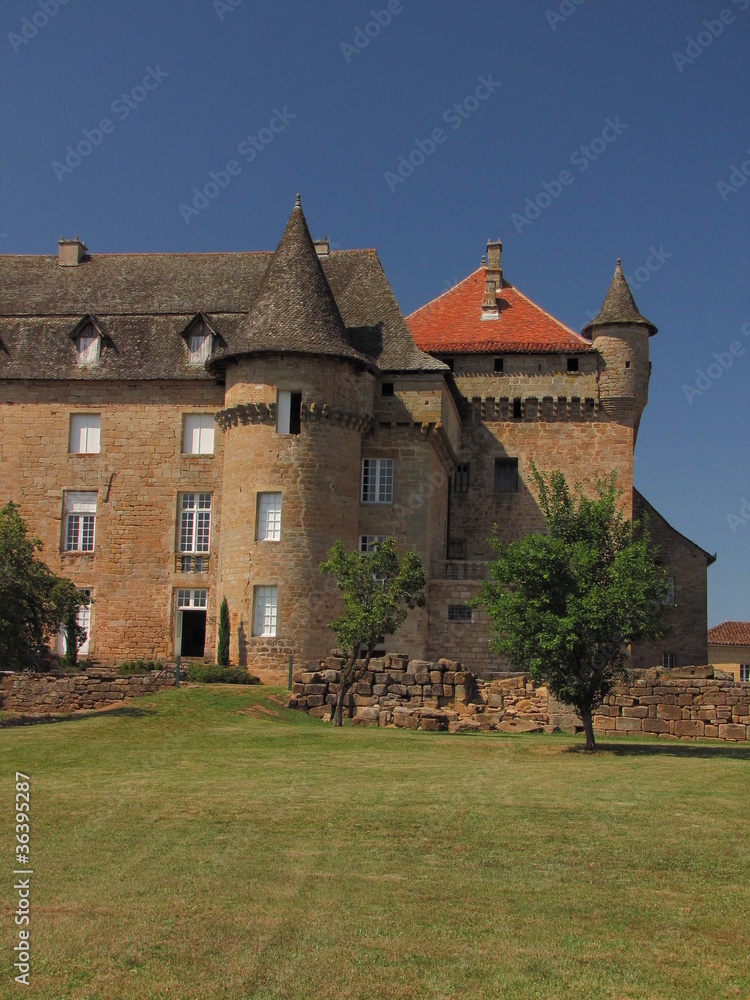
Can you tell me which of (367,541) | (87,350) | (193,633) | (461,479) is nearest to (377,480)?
(367,541)

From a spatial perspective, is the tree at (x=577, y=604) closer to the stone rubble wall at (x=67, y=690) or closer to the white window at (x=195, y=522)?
the stone rubble wall at (x=67, y=690)

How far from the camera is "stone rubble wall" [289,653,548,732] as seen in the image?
28156 millimetres

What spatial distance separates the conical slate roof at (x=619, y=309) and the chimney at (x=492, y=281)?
376 centimetres

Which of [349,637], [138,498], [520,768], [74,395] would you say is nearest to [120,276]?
[74,395]

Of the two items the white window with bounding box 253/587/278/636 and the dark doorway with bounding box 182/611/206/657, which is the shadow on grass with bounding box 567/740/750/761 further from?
the dark doorway with bounding box 182/611/206/657

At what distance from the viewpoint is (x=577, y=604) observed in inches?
871

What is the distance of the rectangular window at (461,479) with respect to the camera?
42.2 meters

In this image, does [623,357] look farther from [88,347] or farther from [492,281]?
[88,347]

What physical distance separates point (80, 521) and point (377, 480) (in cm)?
979

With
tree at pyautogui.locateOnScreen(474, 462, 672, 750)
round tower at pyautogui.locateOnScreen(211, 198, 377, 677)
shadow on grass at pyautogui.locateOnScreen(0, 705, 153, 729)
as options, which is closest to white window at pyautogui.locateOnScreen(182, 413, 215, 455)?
round tower at pyautogui.locateOnScreen(211, 198, 377, 677)

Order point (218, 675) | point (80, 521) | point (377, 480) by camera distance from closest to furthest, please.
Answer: point (218, 675) → point (377, 480) → point (80, 521)

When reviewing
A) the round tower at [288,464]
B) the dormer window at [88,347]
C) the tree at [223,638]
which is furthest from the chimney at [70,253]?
the tree at [223,638]

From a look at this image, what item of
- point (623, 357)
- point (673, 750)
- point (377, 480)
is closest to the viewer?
point (673, 750)

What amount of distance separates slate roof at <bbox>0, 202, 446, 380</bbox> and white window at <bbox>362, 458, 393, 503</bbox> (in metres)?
3.00
